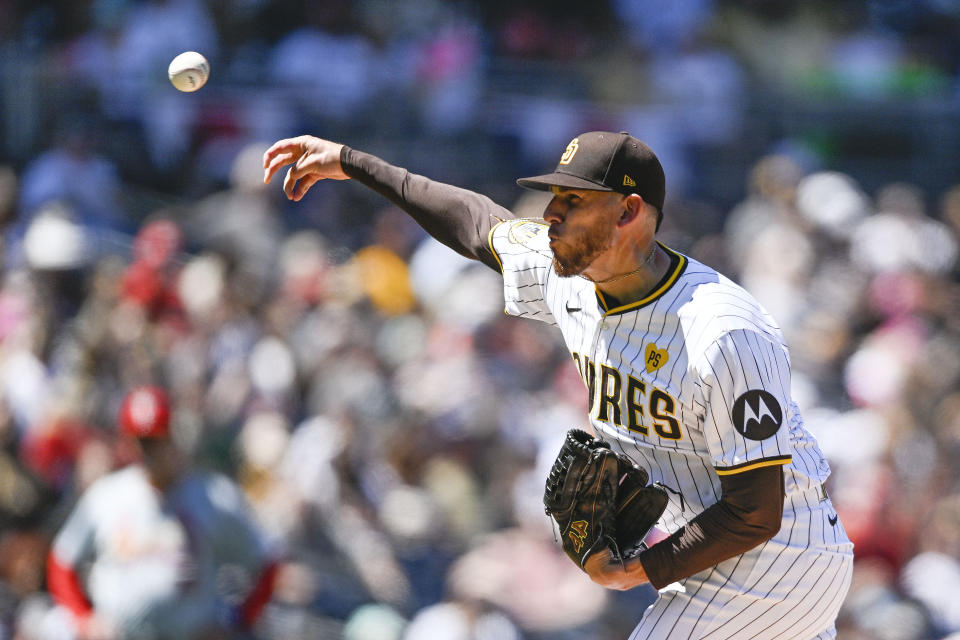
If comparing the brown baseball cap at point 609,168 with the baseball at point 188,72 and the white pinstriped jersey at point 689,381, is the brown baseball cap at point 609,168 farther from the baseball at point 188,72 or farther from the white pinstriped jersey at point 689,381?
the baseball at point 188,72

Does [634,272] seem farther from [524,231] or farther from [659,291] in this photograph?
[524,231]

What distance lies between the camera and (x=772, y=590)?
3.36 m

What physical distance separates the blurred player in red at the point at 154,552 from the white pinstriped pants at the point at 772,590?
2.81m

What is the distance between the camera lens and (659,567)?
327cm

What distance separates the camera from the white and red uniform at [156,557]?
5645mm

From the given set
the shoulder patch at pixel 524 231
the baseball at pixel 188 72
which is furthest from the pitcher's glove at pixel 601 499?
the baseball at pixel 188 72

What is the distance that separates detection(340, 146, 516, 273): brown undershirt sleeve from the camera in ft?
13.2

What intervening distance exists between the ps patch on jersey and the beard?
0.52 metres

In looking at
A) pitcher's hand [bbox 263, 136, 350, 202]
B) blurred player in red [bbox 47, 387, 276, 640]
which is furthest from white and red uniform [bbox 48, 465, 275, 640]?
pitcher's hand [bbox 263, 136, 350, 202]

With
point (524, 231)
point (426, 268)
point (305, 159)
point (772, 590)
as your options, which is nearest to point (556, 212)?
point (524, 231)

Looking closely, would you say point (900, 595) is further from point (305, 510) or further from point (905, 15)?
point (905, 15)

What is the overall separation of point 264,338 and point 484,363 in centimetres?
147

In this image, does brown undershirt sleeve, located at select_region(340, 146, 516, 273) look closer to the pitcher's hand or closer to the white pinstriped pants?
the pitcher's hand

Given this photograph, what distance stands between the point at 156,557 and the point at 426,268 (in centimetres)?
403
